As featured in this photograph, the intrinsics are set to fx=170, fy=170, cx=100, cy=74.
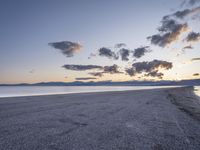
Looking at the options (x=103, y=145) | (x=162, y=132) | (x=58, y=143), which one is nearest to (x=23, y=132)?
(x=58, y=143)

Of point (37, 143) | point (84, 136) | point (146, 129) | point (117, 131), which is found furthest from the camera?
point (146, 129)

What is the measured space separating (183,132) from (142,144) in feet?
8.81

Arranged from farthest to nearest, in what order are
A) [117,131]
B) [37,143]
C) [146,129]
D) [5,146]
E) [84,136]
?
[146,129] → [117,131] → [84,136] → [37,143] → [5,146]

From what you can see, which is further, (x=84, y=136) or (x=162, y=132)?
(x=162, y=132)

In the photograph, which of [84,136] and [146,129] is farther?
[146,129]

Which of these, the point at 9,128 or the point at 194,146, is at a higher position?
the point at 9,128

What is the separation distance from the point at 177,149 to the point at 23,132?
17.6ft

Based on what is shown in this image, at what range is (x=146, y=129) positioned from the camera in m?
7.39

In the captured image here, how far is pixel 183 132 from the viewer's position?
710 cm

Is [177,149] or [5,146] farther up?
[5,146]

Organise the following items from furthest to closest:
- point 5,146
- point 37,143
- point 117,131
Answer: point 117,131 → point 37,143 → point 5,146

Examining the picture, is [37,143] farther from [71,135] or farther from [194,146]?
[194,146]

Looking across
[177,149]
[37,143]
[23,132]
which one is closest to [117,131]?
[177,149]

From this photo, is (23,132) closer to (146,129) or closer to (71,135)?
(71,135)
